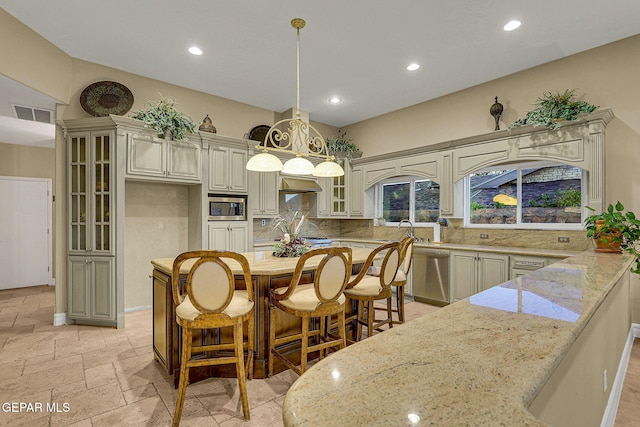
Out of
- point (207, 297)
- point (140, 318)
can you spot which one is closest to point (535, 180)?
point (207, 297)

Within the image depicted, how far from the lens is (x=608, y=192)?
11.6ft

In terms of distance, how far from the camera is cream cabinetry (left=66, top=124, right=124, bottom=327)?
3695mm

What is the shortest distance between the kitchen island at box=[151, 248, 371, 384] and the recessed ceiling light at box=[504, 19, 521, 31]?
3076 mm

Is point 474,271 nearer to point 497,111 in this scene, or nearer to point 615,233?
point 615,233

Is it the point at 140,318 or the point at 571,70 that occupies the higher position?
the point at 571,70

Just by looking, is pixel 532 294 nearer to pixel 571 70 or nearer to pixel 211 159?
pixel 571 70

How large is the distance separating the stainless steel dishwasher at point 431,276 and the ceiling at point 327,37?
2523mm

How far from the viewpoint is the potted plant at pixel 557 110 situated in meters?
3.46

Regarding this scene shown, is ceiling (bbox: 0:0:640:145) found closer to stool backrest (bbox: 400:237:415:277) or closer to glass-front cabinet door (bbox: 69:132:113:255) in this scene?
glass-front cabinet door (bbox: 69:132:113:255)

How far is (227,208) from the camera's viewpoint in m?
4.59

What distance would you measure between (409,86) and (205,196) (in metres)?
3.41

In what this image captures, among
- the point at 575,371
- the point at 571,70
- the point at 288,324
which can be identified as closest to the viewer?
the point at 575,371

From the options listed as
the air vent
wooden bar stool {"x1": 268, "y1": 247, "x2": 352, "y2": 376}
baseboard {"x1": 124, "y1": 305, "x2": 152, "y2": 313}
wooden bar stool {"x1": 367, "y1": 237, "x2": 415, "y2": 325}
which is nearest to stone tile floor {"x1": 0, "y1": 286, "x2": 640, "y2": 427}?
wooden bar stool {"x1": 268, "y1": 247, "x2": 352, "y2": 376}

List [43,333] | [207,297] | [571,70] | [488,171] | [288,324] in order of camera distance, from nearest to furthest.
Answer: [207,297], [288,324], [43,333], [571,70], [488,171]
